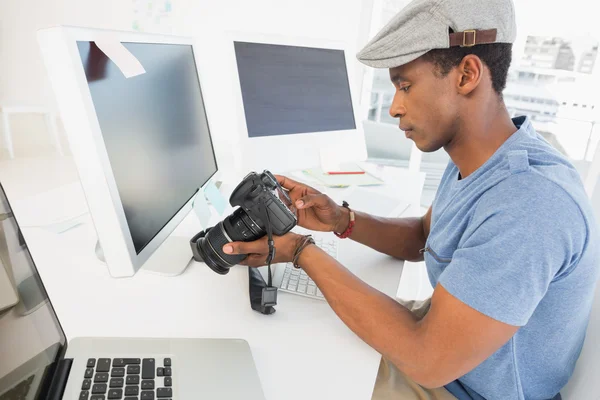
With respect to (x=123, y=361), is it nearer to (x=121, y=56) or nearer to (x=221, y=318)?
(x=221, y=318)

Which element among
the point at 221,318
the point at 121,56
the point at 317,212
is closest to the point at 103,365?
the point at 221,318

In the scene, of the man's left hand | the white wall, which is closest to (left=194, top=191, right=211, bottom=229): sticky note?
the man's left hand

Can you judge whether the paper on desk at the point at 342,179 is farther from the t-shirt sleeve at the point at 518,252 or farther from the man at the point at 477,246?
the t-shirt sleeve at the point at 518,252

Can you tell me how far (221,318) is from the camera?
756 millimetres

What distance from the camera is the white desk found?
655 millimetres

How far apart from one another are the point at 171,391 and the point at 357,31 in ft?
7.74

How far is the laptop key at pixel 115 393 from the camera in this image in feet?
1.74

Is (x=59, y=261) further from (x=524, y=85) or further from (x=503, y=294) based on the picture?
(x=524, y=85)

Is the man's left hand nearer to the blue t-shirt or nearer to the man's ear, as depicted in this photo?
the blue t-shirt

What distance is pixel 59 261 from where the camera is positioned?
890 mm

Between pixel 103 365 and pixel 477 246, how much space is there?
21.5 inches

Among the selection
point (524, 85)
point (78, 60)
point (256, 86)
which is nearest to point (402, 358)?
point (78, 60)

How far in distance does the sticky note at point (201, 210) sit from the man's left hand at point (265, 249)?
0.45ft

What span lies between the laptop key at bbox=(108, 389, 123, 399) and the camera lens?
0.27 m
